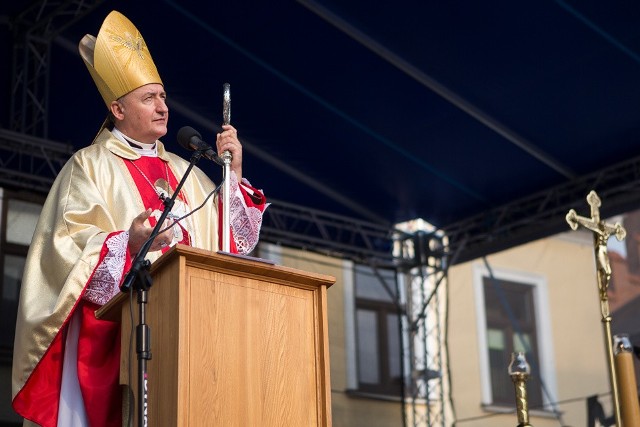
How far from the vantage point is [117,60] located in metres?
3.92

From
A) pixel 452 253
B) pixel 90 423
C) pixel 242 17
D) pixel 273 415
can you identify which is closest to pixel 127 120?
pixel 90 423

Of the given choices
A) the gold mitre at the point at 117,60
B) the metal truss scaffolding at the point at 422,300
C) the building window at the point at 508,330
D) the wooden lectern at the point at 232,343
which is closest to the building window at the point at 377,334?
the metal truss scaffolding at the point at 422,300

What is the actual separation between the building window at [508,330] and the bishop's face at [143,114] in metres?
8.58

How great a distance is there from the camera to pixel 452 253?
8.48m

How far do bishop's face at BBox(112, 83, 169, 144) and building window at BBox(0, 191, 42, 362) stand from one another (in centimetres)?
363

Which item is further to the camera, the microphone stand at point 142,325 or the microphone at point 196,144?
the microphone at point 196,144

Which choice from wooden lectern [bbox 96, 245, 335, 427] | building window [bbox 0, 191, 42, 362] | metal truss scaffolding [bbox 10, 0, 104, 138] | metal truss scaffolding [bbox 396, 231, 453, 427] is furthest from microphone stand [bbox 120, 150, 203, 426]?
metal truss scaffolding [bbox 396, 231, 453, 427]

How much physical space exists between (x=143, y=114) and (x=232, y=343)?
1.29 meters

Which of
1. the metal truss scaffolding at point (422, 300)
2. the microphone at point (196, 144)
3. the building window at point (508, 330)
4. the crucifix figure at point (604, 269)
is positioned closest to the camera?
the microphone at point (196, 144)

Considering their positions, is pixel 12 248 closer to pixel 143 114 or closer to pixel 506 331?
pixel 143 114

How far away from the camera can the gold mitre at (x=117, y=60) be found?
12.8 feet

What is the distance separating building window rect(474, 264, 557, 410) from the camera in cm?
1233

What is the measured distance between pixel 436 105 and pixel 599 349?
7.26 metres

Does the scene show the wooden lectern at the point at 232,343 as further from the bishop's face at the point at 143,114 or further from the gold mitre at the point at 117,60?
the gold mitre at the point at 117,60
